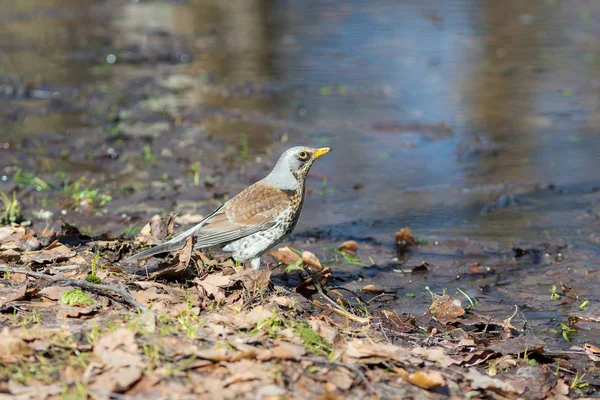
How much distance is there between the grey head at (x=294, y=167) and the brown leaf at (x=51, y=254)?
1.71m

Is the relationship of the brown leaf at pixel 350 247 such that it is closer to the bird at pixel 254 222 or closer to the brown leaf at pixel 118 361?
the bird at pixel 254 222

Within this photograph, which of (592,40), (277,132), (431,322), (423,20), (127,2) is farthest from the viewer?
(127,2)

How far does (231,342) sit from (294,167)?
2.72 m

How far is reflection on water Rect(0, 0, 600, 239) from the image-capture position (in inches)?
416

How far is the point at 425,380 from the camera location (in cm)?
435

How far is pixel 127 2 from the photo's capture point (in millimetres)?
27062

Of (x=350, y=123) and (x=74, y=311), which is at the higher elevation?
(x=74, y=311)

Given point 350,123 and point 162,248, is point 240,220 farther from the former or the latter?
point 350,123

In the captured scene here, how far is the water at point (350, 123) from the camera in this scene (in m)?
8.84

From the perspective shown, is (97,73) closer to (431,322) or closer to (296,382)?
(431,322)

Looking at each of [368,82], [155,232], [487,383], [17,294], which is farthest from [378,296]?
[368,82]

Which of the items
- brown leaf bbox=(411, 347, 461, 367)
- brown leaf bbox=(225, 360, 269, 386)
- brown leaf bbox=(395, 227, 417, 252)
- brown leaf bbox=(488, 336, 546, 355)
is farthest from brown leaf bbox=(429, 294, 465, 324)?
Result: brown leaf bbox=(225, 360, 269, 386)

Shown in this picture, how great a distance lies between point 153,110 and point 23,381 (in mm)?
9558

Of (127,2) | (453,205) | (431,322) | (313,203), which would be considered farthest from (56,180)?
(127,2)
